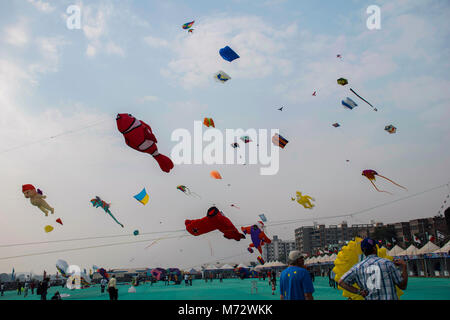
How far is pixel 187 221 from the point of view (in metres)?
15.3

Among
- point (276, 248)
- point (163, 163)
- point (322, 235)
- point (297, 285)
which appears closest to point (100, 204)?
point (163, 163)

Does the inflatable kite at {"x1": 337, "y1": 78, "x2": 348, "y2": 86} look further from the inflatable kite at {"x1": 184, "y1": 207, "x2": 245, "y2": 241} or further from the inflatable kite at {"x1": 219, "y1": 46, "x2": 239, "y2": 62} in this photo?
the inflatable kite at {"x1": 184, "y1": 207, "x2": 245, "y2": 241}

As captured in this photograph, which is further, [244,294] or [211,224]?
[244,294]

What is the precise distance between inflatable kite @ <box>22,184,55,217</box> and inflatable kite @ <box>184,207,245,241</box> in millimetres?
5867

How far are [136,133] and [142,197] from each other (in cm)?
533

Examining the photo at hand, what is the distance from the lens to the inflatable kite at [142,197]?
561 inches

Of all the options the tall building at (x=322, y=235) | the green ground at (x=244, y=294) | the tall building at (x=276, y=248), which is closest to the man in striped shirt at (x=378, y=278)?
the green ground at (x=244, y=294)

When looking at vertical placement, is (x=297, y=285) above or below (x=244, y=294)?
above

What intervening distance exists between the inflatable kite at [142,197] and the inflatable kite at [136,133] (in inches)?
171

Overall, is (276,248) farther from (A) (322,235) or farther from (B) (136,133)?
(B) (136,133)

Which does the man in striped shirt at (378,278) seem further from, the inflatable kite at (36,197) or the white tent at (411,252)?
the white tent at (411,252)

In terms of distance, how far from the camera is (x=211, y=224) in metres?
14.8
